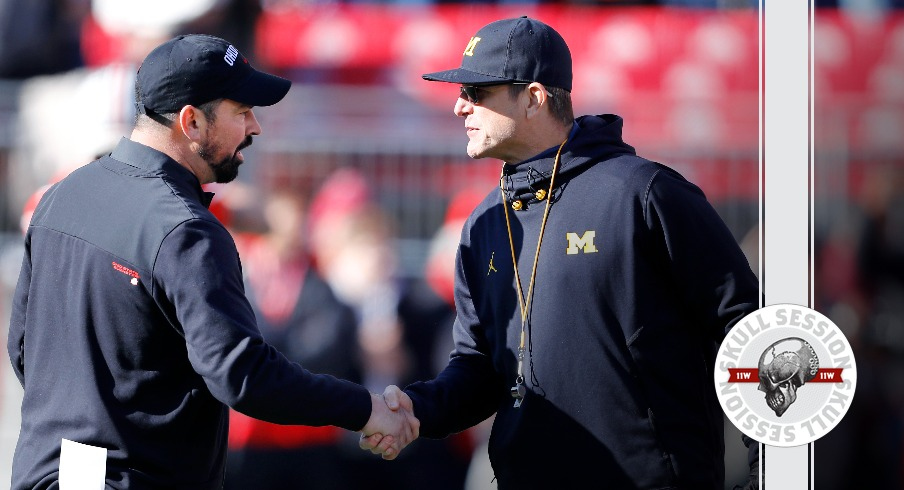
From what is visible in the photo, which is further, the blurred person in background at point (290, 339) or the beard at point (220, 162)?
the blurred person in background at point (290, 339)

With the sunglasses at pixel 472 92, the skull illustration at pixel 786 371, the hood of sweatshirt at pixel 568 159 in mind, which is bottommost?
the skull illustration at pixel 786 371

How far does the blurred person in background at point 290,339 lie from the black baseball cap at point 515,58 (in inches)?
116

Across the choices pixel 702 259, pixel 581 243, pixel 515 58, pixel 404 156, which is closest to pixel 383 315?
pixel 404 156

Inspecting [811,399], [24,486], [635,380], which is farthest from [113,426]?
[811,399]

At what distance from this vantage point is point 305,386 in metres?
3.05

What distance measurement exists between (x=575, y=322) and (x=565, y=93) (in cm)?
70

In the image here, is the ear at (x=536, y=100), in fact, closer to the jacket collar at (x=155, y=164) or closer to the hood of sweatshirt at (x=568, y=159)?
the hood of sweatshirt at (x=568, y=159)

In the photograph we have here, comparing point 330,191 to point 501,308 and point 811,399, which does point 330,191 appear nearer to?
point 501,308

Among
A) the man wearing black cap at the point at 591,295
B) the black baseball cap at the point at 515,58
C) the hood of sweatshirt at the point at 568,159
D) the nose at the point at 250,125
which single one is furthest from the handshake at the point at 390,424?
the black baseball cap at the point at 515,58

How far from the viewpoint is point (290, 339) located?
242 inches

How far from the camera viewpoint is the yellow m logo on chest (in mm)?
3145

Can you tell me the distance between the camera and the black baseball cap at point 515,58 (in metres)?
3.36

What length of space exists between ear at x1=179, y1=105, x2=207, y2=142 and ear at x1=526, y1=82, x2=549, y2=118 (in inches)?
35.0

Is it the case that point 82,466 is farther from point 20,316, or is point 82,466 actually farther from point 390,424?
point 390,424
